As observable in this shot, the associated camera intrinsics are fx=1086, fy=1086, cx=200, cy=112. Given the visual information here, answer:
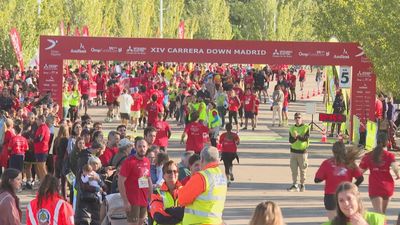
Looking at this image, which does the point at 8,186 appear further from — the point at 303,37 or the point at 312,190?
the point at 303,37

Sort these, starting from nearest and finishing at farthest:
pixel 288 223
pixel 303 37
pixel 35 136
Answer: pixel 288 223, pixel 35 136, pixel 303 37

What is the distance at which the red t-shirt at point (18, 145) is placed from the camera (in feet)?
65.0

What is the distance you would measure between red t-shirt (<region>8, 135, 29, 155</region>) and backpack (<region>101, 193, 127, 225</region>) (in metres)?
6.13

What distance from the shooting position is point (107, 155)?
1692 centimetres

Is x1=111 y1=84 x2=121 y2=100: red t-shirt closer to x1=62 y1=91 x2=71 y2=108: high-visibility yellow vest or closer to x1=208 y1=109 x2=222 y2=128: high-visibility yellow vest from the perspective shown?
x1=62 y1=91 x2=71 y2=108: high-visibility yellow vest

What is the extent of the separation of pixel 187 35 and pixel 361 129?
51.9 m

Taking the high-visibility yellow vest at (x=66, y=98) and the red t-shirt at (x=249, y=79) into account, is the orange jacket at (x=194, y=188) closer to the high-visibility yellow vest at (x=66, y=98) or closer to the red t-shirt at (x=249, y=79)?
the high-visibility yellow vest at (x=66, y=98)

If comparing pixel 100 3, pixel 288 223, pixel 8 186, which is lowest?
pixel 288 223

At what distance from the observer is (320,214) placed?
1828cm

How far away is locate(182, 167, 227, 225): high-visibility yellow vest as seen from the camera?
1082cm

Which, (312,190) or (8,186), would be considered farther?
(312,190)

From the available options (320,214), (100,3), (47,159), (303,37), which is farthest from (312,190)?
(303,37)

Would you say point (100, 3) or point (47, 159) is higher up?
point (100, 3)

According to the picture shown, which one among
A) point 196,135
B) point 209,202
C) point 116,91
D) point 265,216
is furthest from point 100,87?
point 265,216
